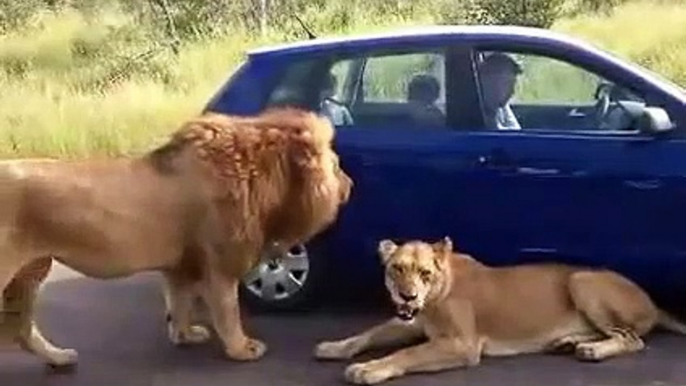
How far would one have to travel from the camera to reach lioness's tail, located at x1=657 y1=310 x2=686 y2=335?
8.43 m

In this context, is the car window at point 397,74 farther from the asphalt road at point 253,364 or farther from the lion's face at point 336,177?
the asphalt road at point 253,364

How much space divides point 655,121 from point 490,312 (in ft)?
4.31

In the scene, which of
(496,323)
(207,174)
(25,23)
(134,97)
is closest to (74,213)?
(207,174)

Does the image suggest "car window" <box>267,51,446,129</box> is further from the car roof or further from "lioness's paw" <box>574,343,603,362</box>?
"lioness's paw" <box>574,343,603,362</box>

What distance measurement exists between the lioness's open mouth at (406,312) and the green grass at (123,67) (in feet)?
17.1

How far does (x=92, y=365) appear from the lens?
819 cm

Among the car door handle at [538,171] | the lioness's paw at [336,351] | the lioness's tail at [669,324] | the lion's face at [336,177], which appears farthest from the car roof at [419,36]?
the lioness's paw at [336,351]

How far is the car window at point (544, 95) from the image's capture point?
849 cm

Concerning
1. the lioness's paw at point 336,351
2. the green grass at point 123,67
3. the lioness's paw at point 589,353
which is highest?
the lioness's paw at point 589,353

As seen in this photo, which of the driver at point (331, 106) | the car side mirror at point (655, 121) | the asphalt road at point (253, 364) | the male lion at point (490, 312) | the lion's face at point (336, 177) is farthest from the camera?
the driver at point (331, 106)

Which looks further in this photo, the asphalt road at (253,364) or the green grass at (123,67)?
the green grass at (123,67)

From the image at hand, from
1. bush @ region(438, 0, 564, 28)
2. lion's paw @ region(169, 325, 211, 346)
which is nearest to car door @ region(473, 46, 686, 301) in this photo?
lion's paw @ region(169, 325, 211, 346)

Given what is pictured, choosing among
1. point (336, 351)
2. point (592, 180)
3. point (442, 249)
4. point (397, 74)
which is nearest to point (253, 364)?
point (336, 351)

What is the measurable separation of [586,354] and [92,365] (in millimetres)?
2505
